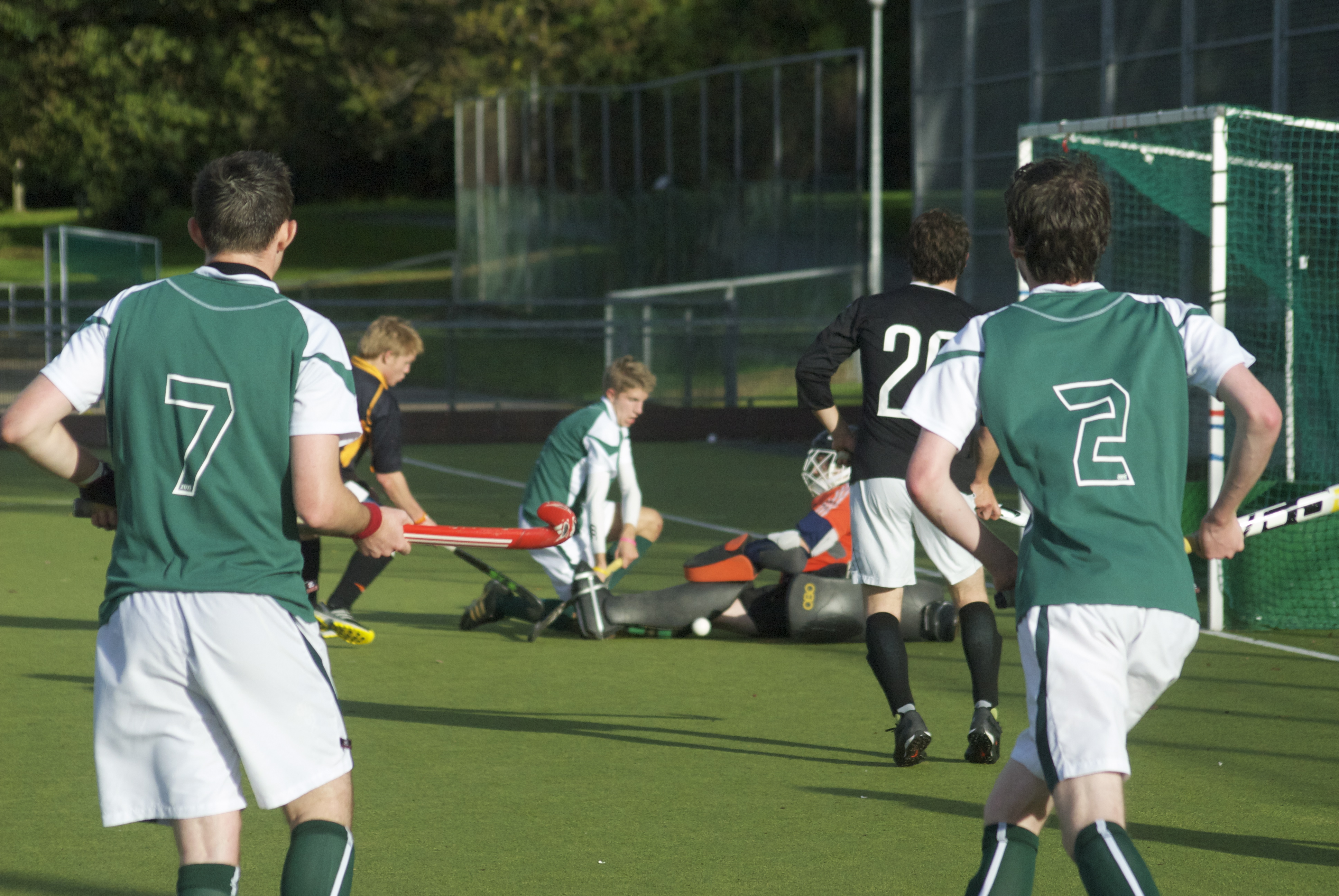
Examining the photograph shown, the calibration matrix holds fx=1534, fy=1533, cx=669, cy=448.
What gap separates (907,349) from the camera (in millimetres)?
5426

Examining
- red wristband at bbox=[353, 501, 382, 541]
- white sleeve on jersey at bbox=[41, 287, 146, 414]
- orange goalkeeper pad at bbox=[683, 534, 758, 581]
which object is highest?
white sleeve on jersey at bbox=[41, 287, 146, 414]

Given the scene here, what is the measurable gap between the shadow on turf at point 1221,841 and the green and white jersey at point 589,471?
10.4 feet

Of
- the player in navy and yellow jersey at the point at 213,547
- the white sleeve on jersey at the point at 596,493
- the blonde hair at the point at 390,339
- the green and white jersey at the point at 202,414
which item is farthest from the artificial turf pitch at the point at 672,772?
the green and white jersey at the point at 202,414

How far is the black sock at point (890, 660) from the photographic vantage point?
17.6 ft

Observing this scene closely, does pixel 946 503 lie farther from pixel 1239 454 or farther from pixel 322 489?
pixel 322 489

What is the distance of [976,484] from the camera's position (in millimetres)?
4355

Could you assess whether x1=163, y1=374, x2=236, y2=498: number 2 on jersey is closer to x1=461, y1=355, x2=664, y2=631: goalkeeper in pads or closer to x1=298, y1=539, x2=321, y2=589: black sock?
x1=298, y1=539, x2=321, y2=589: black sock

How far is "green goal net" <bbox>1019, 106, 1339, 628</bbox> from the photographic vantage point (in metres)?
8.35

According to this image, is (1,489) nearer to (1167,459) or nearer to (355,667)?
(355,667)

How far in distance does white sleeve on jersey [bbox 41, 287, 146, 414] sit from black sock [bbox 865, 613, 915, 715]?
309cm

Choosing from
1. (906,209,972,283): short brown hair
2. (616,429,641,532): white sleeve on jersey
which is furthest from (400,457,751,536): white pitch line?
(906,209,972,283): short brown hair

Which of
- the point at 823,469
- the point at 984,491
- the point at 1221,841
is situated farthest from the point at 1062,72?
the point at 984,491

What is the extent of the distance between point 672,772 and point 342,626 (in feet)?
8.73

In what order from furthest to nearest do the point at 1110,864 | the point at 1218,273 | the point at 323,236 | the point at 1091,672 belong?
the point at 323,236 < the point at 1218,273 < the point at 1091,672 < the point at 1110,864
